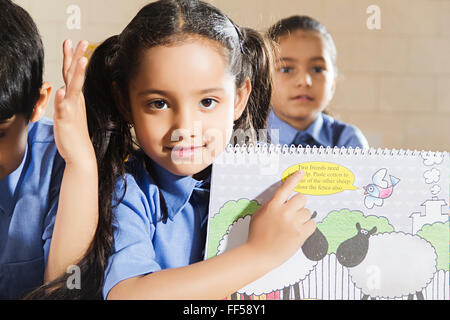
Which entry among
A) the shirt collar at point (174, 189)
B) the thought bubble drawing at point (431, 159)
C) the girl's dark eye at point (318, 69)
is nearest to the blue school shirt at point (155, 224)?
the shirt collar at point (174, 189)

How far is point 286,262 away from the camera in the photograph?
605 mm

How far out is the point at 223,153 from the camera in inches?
24.5

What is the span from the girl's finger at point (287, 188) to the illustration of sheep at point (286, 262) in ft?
0.13

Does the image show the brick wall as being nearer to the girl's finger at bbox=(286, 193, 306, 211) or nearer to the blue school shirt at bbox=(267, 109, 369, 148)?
the blue school shirt at bbox=(267, 109, 369, 148)

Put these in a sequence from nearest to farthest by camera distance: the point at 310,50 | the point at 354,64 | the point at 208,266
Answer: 1. the point at 208,266
2. the point at 310,50
3. the point at 354,64

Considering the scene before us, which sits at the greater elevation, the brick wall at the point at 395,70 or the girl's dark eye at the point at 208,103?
the brick wall at the point at 395,70

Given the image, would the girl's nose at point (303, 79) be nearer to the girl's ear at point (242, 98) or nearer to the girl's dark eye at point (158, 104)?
the girl's ear at point (242, 98)

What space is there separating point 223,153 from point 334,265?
0.18 meters

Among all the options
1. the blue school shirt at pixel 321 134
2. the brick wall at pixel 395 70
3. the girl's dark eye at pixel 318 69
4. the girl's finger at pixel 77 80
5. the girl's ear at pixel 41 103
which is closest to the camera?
the girl's finger at pixel 77 80

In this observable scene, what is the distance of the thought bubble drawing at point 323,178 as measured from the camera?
615mm

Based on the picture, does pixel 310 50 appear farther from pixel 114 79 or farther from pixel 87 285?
pixel 87 285

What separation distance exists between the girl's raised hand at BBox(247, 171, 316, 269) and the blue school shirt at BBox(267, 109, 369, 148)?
1.62 ft
